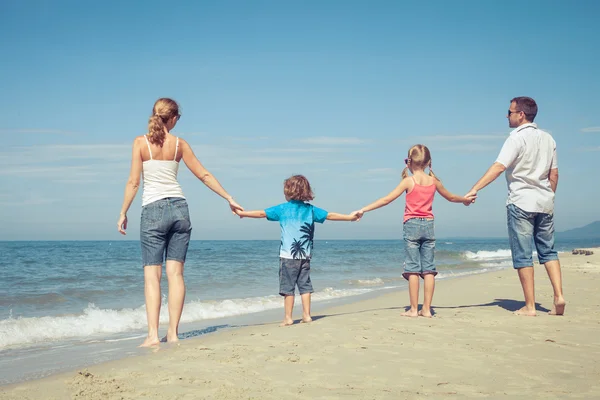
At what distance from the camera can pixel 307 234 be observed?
5965mm

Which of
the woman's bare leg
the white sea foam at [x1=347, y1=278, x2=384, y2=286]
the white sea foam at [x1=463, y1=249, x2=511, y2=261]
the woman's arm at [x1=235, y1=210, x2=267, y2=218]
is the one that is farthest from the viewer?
the white sea foam at [x1=463, y1=249, x2=511, y2=261]

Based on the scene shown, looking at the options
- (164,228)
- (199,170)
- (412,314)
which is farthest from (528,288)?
(164,228)

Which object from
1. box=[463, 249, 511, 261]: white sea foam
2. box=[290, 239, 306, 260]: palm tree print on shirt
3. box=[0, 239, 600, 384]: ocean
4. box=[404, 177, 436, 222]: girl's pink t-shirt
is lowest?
box=[463, 249, 511, 261]: white sea foam

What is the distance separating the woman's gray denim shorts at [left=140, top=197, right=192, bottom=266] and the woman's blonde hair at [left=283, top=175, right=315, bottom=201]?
124cm

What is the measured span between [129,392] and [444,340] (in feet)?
8.66

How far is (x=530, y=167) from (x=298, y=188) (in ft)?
8.15

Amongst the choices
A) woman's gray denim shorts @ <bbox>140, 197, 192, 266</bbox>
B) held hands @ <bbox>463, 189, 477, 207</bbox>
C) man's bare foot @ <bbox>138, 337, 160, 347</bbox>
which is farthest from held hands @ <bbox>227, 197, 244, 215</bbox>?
held hands @ <bbox>463, 189, 477, 207</bbox>

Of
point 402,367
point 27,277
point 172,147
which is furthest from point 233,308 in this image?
point 27,277

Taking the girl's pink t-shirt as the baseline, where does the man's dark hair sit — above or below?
above

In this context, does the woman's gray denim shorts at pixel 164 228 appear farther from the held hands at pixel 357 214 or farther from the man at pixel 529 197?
the man at pixel 529 197

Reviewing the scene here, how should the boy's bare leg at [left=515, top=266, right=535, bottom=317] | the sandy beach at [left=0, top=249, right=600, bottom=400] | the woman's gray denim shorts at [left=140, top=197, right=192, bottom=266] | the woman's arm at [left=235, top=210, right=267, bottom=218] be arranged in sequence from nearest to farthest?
the sandy beach at [left=0, top=249, right=600, bottom=400] < the woman's gray denim shorts at [left=140, top=197, right=192, bottom=266] < the woman's arm at [left=235, top=210, right=267, bottom=218] < the boy's bare leg at [left=515, top=266, right=535, bottom=317]

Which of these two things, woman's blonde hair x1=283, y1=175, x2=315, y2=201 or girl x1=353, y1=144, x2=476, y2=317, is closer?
woman's blonde hair x1=283, y1=175, x2=315, y2=201

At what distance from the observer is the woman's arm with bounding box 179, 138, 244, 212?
5.21 meters

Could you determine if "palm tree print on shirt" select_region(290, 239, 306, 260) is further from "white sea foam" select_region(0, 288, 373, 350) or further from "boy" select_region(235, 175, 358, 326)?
"white sea foam" select_region(0, 288, 373, 350)
